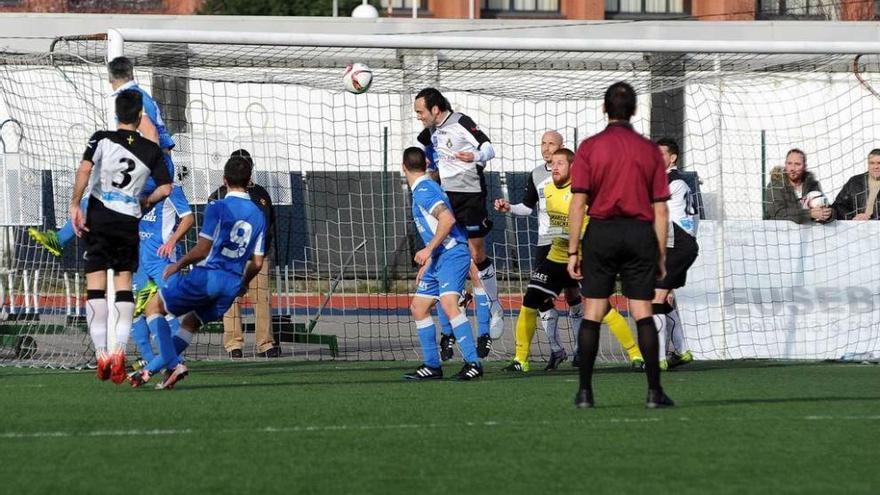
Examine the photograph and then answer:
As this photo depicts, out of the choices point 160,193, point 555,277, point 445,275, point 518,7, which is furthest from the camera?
point 518,7

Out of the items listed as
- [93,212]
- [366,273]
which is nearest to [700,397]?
[93,212]

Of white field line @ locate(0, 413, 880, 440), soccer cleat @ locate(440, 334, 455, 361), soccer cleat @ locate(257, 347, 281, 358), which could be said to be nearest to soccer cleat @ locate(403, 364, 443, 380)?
soccer cleat @ locate(440, 334, 455, 361)

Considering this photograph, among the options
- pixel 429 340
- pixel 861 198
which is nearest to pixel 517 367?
pixel 429 340

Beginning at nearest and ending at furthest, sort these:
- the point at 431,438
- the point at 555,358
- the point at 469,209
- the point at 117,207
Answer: the point at 431,438 → the point at 117,207 → the point at 555,358 → the point at 469,209

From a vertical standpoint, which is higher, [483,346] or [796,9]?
[796,9]

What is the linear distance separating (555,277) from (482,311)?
1.30m

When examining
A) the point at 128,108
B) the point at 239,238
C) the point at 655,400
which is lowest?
the point at 655,400

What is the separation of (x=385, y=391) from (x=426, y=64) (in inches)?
220

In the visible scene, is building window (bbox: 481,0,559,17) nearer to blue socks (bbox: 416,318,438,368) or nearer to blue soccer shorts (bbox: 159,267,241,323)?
blue socks (bbox: 416,318,438,368)

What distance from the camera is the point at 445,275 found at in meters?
11.1

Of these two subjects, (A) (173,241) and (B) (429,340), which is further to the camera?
(B) (429,340)

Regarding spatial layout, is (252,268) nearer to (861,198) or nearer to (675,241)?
(675,241)

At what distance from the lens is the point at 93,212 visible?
10.5 meters

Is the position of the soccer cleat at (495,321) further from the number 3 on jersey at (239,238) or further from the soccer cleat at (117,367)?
the soccer cleat at (117,367)
